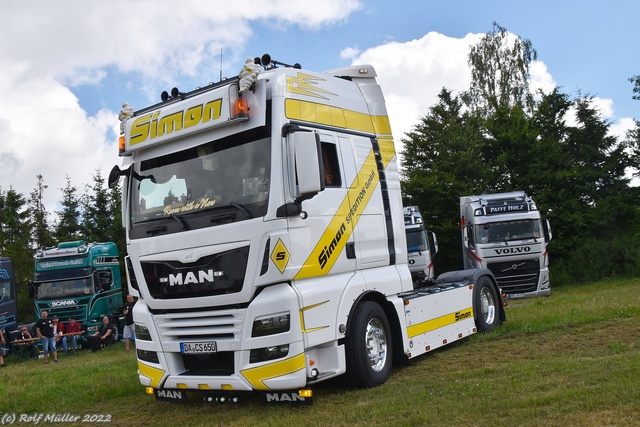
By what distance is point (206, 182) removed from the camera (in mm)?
6852

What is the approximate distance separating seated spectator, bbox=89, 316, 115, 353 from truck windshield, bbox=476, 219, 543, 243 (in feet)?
41.8

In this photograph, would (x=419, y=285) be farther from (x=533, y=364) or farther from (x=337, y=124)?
(x=337, y=124)

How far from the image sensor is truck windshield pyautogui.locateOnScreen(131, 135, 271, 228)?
6574 mm

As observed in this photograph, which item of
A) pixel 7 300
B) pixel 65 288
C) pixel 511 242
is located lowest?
pixel 7 300

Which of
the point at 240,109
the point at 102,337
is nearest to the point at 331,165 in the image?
the point at 240,109

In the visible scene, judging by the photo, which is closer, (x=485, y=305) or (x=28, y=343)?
(x=485, y=305)

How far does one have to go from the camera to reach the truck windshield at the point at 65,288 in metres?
22.9

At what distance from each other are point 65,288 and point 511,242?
15.4 metres

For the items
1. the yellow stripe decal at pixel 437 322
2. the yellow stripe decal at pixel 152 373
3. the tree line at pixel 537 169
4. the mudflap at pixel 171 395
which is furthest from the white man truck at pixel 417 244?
the yellow stripe decal at pixel 152 373

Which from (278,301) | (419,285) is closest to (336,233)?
(278,301)

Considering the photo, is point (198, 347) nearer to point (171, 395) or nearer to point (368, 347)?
point (171, 395)

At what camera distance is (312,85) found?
742cm

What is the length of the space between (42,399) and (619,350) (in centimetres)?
738

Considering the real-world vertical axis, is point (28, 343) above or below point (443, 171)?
below
